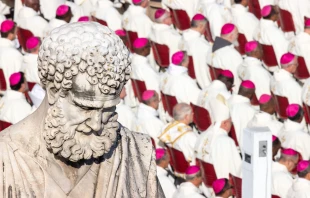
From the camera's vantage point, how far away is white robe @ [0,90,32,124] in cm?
1233

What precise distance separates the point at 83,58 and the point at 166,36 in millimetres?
10855

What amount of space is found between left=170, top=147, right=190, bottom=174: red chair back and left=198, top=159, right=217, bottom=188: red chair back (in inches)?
11.9

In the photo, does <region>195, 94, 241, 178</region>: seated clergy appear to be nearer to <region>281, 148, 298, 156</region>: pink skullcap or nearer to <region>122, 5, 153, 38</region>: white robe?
<region>281, 148, 298, 156</region>: pink skullcap

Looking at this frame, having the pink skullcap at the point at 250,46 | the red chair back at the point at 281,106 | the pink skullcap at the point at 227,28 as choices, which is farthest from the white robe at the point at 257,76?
the pink skullcap at the point at 227,28

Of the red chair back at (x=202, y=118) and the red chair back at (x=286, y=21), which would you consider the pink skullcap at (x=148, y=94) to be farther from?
the red chair back at (x=286, y=21)

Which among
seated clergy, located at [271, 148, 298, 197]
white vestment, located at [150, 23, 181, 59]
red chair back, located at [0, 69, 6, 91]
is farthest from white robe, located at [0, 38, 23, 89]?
seated clergy, located at [271, 148, 298, 197]

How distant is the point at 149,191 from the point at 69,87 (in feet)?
1.52

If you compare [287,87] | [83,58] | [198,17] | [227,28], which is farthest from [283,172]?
[83,58]

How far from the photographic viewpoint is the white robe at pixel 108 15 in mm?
15094

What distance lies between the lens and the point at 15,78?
42.1 ft

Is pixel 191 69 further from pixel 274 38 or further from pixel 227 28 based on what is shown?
pixel 274 38

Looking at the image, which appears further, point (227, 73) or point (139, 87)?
point (139, 87)

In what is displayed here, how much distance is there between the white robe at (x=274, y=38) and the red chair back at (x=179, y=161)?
2640mm

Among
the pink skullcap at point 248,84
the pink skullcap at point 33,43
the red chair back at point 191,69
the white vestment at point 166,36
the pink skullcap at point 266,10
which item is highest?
the pink skullcap at point 33,43
